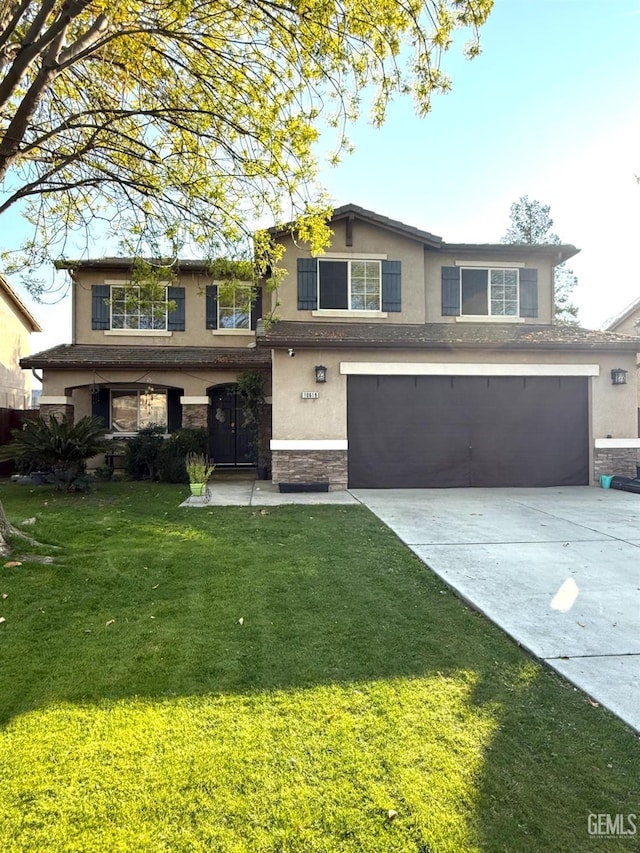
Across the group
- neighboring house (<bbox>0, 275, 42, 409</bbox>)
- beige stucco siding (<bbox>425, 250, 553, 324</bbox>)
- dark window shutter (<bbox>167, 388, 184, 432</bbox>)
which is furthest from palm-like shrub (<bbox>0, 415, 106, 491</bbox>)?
beige stucco siding (<bbox>425, 250, 553, 324</bbox>)

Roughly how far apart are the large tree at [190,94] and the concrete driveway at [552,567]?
5179 mm

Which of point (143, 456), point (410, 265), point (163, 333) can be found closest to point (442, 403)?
point (410, 265)

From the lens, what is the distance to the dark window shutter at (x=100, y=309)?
14500 millimetres

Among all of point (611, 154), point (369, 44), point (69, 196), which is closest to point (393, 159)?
point (369, 44)

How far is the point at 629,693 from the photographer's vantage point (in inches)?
118

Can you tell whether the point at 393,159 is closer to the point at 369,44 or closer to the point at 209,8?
the point at 369,44

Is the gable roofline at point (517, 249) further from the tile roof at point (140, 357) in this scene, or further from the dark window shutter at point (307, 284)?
the tile roof at point (140, 357)

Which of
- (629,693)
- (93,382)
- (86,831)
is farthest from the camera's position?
(93,382)

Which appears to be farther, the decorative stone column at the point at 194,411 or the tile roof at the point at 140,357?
the decorative stone column at the point at 194,411

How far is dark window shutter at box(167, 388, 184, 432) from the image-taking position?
14734mm

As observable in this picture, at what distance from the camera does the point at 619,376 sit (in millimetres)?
11234

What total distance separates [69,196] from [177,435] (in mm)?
6063

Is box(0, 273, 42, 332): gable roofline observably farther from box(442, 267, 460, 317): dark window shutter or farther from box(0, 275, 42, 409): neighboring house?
box(442, 267, 460, 317): dark window shutter

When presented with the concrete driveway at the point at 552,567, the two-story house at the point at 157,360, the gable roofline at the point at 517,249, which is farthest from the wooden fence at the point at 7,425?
the gable roofline at the point at 517,249
